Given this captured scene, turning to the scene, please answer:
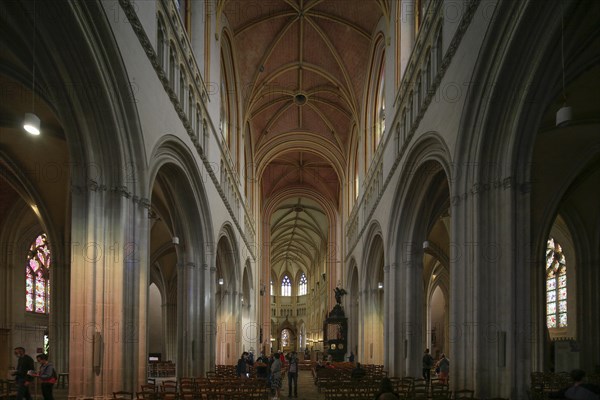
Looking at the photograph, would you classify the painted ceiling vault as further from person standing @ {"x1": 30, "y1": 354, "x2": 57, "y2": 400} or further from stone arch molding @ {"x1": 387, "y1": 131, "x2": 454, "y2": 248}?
person standing @ {"x1": 30, "y1": 354, "x2": 57, "y2": 400}

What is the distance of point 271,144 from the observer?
1526 inches

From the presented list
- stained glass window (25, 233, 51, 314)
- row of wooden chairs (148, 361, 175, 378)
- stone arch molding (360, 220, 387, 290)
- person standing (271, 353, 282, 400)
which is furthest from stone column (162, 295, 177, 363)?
person standing (271, 353, 282, 400)

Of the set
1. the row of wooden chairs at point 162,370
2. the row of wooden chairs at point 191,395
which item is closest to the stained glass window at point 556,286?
the row of wooden chairs at point 191,395

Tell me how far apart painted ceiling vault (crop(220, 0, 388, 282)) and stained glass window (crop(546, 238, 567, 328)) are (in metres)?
11.9

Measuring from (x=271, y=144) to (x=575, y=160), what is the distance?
24.5 metres

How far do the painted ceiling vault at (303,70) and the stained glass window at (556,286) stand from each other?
1190 cm

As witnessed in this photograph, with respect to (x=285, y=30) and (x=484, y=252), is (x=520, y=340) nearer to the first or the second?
(x=484, y=252)

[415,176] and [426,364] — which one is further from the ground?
[415,176]

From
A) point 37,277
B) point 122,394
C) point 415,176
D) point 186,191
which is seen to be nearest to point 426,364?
point 415,176

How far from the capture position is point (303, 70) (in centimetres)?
3200

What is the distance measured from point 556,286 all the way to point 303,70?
17214mm

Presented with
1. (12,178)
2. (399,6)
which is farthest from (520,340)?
(12,178)

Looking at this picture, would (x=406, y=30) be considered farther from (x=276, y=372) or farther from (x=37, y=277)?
(x=37, y=277)

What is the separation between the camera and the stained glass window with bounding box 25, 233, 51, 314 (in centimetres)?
2325
